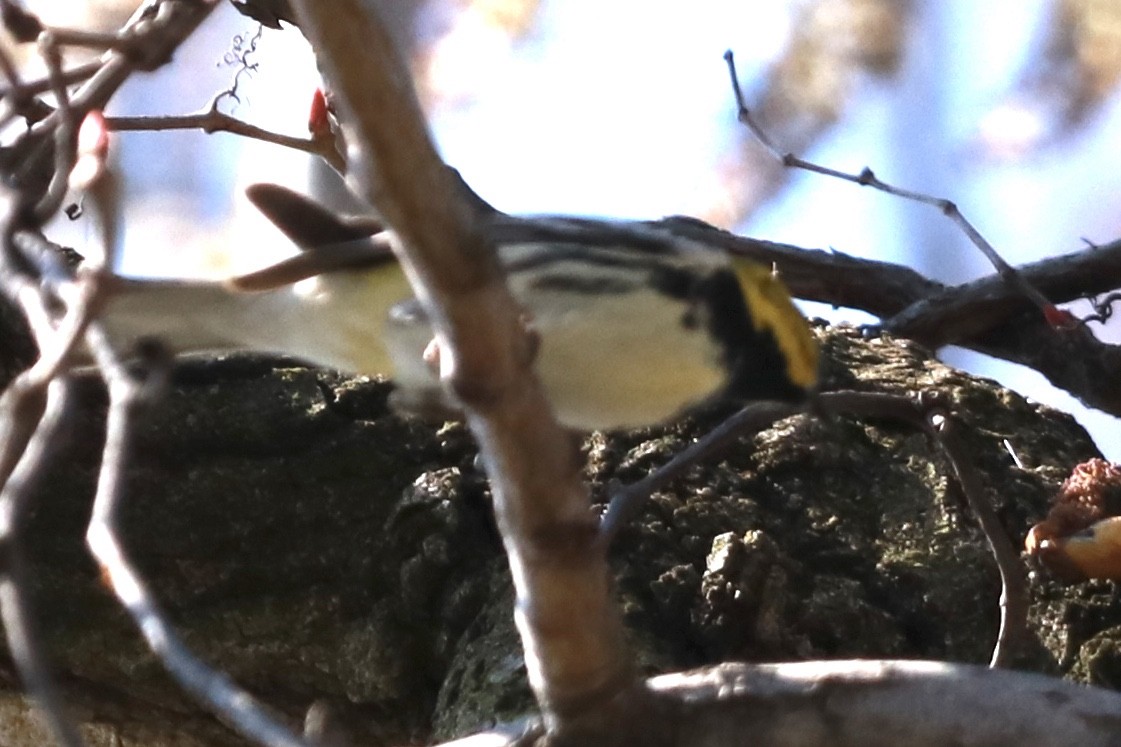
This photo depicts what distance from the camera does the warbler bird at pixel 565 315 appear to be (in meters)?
0.90

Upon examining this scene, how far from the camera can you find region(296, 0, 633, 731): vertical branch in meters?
0.48

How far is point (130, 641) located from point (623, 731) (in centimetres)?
56

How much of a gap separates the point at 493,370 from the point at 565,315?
0.33 metres

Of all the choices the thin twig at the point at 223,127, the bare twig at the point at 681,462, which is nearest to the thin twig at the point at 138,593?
the bare twig at the point at 681,462

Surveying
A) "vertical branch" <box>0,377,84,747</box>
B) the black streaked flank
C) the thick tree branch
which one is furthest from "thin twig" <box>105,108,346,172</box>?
"vertical branch" <box>0,377,84,747</box>

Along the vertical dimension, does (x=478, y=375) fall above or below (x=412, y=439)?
below

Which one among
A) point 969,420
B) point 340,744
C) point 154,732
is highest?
point 969,420

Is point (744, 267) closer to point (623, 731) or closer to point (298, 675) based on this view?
point (623, 731)

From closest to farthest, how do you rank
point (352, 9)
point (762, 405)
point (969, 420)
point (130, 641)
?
1. point (352, 9)
2. point (762, 405)
3. point (130, 641)
4. point (969, 420)

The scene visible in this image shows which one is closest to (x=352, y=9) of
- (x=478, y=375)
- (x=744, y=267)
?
(x=478, y=375)

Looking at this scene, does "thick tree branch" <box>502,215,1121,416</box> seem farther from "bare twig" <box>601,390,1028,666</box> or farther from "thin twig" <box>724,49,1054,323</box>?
"bare twig" <box>601,390,1028,666</box>

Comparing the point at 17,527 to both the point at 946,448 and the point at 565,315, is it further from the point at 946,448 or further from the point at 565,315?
the point at 946,448

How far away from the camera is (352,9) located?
1.55ft

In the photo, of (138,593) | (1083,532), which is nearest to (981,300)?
(1083,532)
